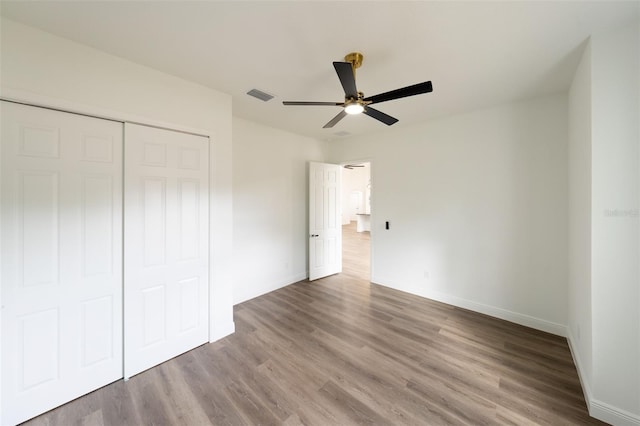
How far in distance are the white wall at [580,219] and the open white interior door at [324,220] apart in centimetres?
338

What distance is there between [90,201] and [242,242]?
1.93 m

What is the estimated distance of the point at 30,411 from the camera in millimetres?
1670

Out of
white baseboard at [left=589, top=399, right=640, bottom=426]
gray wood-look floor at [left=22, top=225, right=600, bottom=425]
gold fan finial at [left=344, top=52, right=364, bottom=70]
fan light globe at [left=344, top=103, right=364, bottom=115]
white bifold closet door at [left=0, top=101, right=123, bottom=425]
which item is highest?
gold fan finial at [left=344, top=52, right=364, bottom=70]

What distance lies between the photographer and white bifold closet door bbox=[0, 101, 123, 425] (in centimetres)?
160

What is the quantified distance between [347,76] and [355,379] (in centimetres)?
250

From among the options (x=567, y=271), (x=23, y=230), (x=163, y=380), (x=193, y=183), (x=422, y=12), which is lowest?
(x=163, y=380)

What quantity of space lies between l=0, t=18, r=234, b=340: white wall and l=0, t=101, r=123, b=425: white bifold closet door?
149mm

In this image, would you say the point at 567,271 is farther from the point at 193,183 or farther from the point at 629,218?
the point at 193,183

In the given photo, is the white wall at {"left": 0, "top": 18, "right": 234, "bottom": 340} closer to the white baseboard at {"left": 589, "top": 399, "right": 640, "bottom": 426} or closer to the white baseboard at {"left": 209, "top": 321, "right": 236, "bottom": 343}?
the white baseboard at {"left": 209, "top": 321, "right": 236, "bottom": 343}

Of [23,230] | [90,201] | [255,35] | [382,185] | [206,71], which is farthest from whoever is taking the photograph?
[382,185]

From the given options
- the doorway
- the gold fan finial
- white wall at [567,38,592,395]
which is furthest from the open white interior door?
white wall at [567,38,592,395]

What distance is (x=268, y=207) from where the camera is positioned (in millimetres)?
3965

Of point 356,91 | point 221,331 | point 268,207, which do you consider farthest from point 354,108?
point 221,331

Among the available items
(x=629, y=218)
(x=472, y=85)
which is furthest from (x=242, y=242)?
(x=629, y=218)
